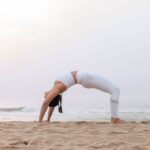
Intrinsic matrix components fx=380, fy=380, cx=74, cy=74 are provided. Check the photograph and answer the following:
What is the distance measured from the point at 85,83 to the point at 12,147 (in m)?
3.02

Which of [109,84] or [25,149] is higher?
[109,84]

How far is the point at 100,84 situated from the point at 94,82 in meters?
0.12

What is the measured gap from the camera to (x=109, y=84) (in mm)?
6801

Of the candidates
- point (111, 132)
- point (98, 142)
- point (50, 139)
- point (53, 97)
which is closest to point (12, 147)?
point (50, 139)

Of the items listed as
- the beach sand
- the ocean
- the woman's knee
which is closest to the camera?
the beach sand

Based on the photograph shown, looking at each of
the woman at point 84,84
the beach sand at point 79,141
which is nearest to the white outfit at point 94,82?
the woman at point 84,84

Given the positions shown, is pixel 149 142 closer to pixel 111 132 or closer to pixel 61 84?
pixel 111 132

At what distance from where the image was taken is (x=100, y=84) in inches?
266

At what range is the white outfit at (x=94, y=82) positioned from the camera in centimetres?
668

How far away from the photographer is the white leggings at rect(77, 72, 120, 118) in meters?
6.67

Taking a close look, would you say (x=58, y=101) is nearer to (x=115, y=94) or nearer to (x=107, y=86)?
(x=107, y=86)

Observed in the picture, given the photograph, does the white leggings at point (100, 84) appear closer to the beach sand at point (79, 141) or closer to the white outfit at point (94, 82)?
the white outfit at point (94, 82)

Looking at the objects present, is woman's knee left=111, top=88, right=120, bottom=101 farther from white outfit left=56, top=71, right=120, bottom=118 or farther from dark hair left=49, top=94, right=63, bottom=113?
dark hair left=49, top=94, right=63, bottom=113

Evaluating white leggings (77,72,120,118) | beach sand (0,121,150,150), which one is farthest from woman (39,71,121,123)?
beach sand (0,121,150,150)
